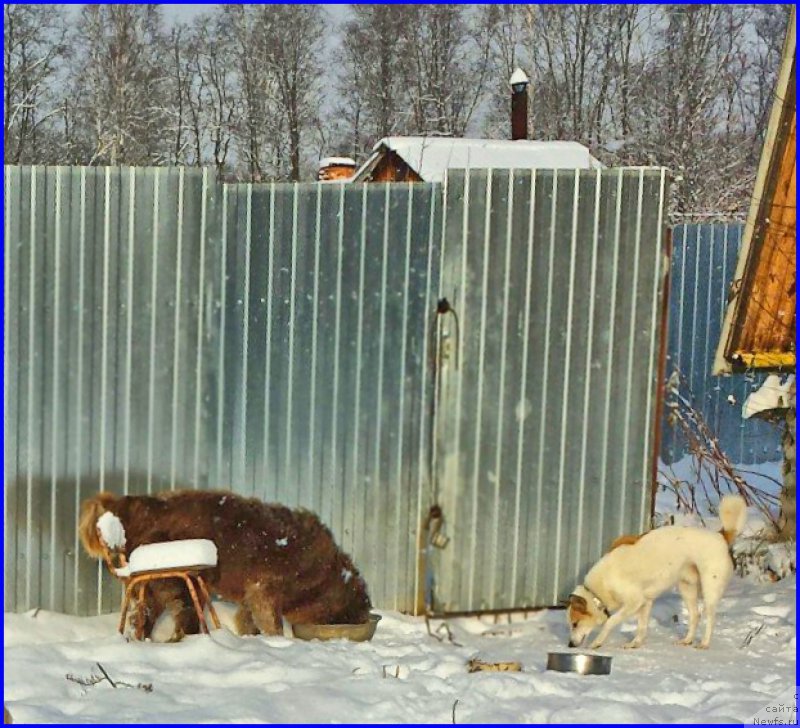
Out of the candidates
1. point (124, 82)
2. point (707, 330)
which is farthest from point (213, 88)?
point (707, 330)

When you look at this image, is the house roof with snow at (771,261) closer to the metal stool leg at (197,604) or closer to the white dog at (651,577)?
the white dog at (651,577)

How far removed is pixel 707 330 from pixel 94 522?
23.5 ft

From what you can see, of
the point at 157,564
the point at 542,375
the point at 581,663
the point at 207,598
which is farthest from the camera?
the point at 542,375

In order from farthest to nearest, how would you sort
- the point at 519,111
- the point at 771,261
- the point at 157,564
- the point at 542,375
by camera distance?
1. the point at 519,111
2. the point at 771,261
3. the point at 542,375
4. the point at 157,564

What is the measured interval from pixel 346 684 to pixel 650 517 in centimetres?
227

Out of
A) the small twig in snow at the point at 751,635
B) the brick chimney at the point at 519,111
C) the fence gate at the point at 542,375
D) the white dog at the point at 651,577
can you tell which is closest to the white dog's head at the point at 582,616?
the white dog at the point at 651,577

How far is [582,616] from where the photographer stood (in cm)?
525

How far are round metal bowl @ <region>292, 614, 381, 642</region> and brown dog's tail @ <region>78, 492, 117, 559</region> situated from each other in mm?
1069

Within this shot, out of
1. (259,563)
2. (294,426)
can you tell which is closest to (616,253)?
(294,426)

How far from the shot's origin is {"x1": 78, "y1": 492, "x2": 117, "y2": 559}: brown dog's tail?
5035 millimetres

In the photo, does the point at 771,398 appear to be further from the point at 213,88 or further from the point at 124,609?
the point at 213,88

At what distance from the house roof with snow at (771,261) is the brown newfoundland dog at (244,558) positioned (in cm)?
322

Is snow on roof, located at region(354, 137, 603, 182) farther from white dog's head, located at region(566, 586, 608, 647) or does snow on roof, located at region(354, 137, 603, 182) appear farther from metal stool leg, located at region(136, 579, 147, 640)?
metal stool leg, located at region(136, 579, 147, 640)

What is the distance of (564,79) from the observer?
2373 centimetres
